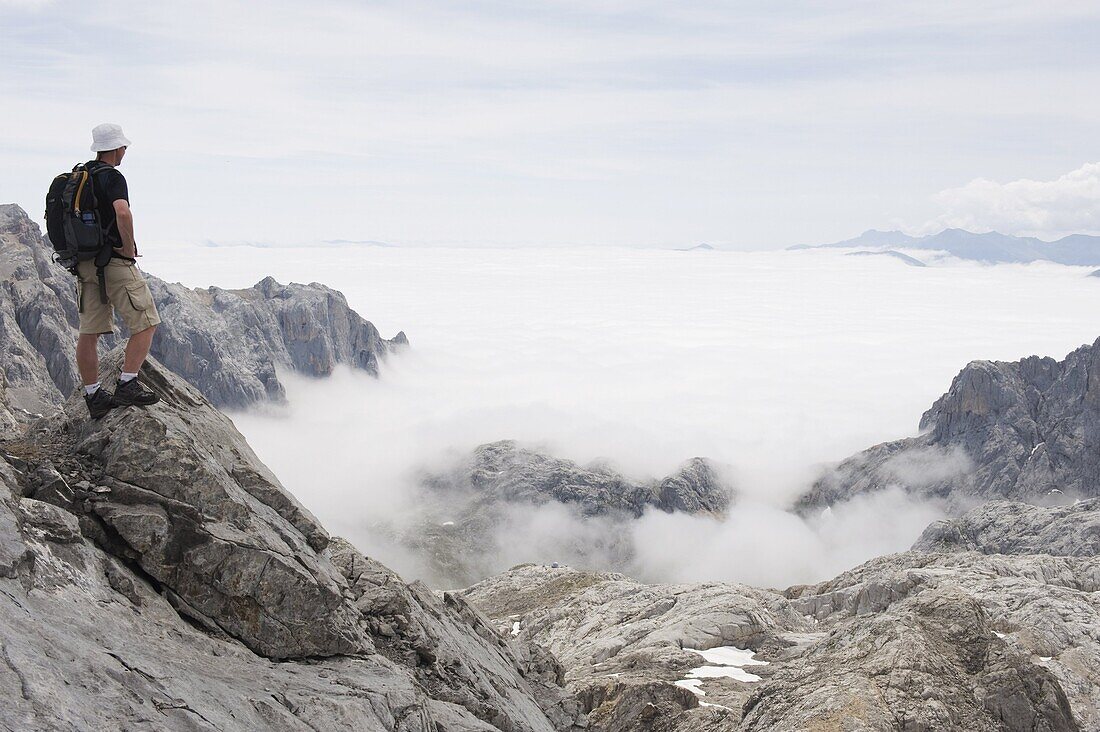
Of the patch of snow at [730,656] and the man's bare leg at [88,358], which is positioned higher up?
the man's bare leg at [88,358]

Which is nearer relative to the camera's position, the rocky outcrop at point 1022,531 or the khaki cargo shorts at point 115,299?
the khaki cargo shorts at point 115,299

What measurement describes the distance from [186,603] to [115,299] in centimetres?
647

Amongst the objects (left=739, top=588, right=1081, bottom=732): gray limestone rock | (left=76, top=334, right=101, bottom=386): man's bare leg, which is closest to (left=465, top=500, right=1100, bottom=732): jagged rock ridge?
(left=739, top=588, right=1081, bottom=732): gray limestone rock

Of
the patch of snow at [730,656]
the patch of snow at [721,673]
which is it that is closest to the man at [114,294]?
the patch of snow at [721,673]

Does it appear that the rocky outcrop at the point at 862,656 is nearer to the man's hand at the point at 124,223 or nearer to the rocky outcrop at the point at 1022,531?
the man's hand at the point at 124,223

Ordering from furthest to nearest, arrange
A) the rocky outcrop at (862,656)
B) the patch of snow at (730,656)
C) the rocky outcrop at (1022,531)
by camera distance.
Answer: the rocky outcrop at (1022,531)
the patch of snow at (730,656)
the rocky outcrop at (862,656)

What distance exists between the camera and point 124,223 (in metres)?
16.9

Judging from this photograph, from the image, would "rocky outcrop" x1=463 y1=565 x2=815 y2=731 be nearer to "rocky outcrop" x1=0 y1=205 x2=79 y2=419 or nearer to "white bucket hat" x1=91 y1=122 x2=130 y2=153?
"white bucket hat" x1=91 y1=122 x2=130 y2=153

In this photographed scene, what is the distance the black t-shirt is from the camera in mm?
17094

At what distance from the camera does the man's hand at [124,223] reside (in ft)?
55.4

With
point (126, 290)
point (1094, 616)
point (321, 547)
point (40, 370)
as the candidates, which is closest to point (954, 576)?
point (1094, 616)

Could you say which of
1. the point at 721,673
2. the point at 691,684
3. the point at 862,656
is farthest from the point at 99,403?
the point at 721,673

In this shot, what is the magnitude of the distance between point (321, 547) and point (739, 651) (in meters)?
28.1

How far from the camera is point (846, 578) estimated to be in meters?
70.1
